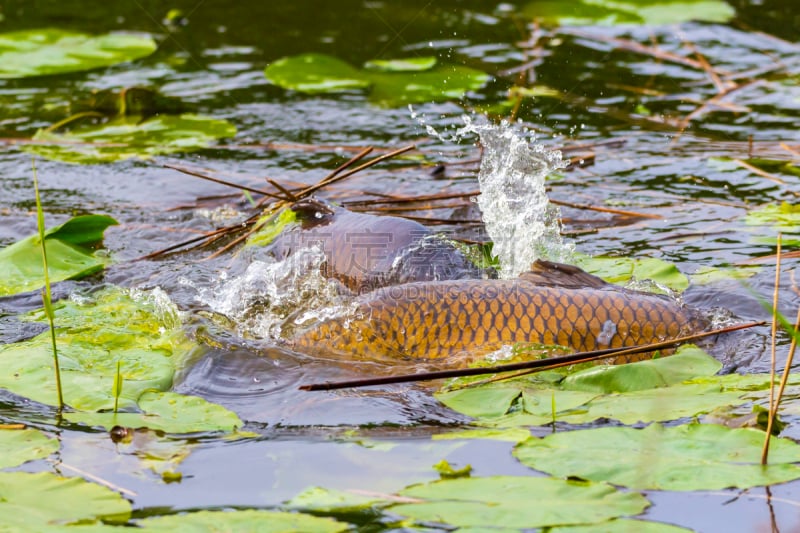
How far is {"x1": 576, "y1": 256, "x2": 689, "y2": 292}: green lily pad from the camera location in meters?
4.07

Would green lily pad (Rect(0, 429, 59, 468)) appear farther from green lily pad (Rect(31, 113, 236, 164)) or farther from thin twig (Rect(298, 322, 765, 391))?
green lily pad (Rect(31, 113, 236, 164))

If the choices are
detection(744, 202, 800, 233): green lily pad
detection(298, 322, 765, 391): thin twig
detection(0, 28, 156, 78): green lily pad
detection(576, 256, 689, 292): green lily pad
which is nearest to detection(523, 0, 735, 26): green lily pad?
detection(0, 28, 156, 78): green lily pad

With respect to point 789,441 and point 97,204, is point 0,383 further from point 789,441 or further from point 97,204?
point 97,204

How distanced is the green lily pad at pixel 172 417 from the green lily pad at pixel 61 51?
17.1ft

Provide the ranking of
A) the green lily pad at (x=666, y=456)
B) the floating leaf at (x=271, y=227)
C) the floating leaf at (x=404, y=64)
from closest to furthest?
the green lily pad at (x=666, y=456) → the floating leaf at (x=271, y=227) → the floating leaf at (x=404, y=64)

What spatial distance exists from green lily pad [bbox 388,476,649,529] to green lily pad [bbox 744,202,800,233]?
111 inches

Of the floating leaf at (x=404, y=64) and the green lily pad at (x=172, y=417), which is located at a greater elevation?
the floating leaf at (x=404, y=64)

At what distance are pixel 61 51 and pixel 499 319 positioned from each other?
5.74 meters

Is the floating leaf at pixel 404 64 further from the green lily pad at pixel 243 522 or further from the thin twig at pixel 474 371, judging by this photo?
the green lily pad at pixel 243 522

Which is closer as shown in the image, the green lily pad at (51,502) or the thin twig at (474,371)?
the green lily pad at (51,502)

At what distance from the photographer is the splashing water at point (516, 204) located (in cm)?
425

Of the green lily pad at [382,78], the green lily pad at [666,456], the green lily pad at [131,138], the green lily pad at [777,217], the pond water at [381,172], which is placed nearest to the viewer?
the green lily pad at [666,456]

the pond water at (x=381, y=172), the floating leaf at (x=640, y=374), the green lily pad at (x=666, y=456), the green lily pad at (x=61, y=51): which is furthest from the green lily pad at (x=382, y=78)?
the green lily pad at (x=666, y=456)

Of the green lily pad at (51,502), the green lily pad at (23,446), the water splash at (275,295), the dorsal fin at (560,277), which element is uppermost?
the dorsal fin at (560,277)
